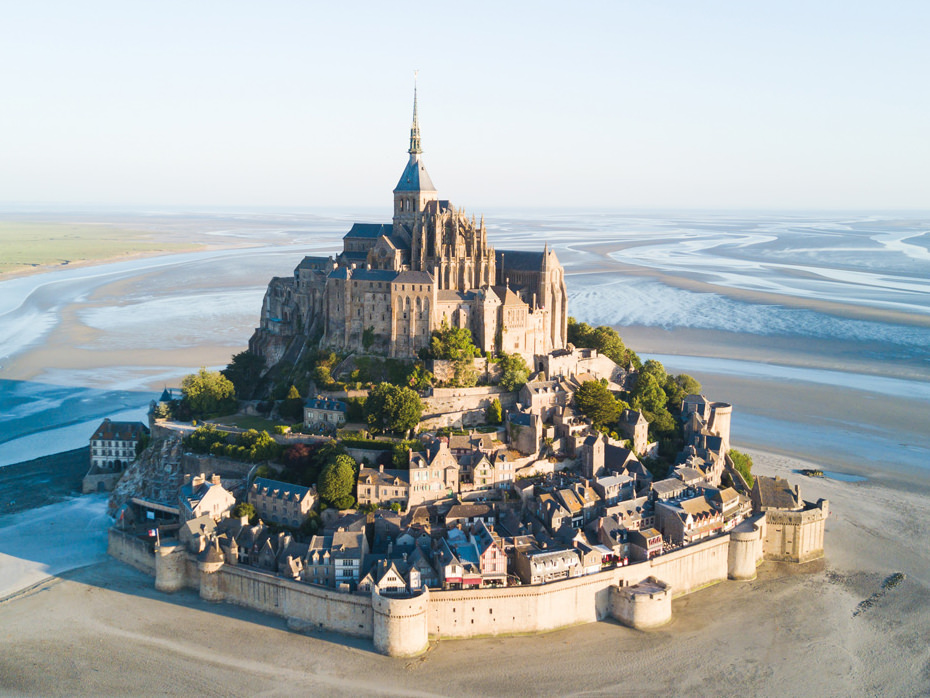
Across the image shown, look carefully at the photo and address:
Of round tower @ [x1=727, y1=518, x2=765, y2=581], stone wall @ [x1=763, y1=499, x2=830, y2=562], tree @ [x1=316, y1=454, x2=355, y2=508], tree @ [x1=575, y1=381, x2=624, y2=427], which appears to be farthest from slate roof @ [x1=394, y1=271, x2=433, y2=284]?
stone wall @ [x1=763, y1=499, x2=830, y2=562]

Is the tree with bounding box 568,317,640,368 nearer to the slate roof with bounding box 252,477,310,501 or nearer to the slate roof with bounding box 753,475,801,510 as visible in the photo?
the slate roof with bounding box 753,475,801,510

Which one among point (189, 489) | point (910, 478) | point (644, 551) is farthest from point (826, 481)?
point (189, 489)

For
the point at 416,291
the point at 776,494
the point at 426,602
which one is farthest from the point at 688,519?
the point at 416,291

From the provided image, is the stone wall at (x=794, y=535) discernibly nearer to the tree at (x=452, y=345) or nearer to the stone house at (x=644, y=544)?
the stone house at (x=644, y=544)

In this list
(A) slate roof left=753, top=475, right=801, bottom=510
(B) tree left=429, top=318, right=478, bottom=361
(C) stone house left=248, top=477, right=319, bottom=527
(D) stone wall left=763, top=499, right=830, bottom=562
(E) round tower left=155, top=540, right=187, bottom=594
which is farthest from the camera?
(B) tree left=429, top=318, right=478, bottom=361

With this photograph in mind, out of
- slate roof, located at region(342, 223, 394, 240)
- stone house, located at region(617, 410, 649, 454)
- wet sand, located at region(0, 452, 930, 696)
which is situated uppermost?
slate roof, located at region(342, 223, 394, 240)

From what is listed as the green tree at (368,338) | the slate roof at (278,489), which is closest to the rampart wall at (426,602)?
the slate roof at (278,489)
